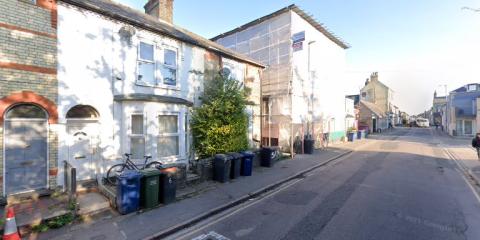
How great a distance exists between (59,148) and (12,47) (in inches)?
122

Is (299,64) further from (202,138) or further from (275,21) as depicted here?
(202,138)

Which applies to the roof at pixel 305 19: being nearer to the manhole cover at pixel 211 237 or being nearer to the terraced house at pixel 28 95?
the terraced house at pixel 28 95

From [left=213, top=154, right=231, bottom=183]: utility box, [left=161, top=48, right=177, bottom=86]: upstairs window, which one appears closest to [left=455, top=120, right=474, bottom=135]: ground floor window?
[left=213, top=154, right=231, bottom=183]: utility box

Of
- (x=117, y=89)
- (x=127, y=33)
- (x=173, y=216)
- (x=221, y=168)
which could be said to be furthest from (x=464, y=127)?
(x=117, y=89)

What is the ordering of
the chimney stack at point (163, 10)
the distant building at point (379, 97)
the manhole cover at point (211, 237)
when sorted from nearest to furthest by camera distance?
the manhole cover at point (211, 237), the chimney stack at point (163, 10), the distant building at point (379, 97)

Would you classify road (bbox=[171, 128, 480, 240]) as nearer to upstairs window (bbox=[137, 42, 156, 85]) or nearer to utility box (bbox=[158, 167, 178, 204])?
utility box (bbox=[158, 167, 178, 204])

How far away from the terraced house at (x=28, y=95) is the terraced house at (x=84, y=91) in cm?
2

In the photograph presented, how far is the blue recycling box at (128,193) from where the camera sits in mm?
6227

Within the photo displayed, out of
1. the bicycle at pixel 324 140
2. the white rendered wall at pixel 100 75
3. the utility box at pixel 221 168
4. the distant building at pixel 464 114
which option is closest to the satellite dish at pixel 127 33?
the white rendered wall at pixel 100 75

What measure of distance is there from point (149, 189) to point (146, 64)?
5220 millimetres

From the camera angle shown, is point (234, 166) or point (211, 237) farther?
point (234, 166)

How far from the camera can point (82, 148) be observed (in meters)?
7.98

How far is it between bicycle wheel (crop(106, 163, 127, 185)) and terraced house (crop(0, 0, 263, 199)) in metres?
0.23

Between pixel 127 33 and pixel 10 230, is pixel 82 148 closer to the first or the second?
pixel 10 230
